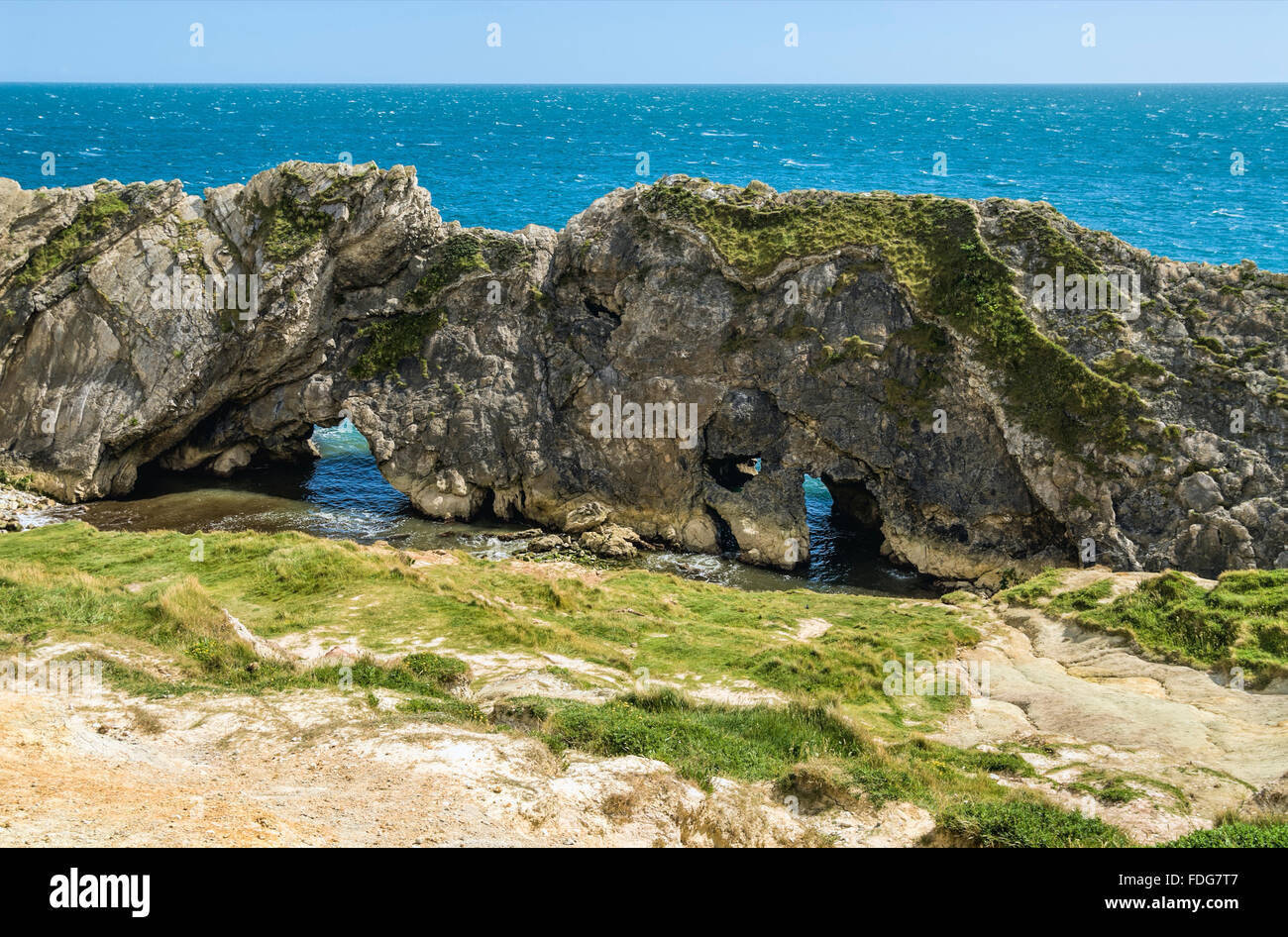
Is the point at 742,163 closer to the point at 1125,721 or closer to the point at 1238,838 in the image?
the point at 1125,721

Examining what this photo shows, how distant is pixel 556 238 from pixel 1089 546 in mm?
30270

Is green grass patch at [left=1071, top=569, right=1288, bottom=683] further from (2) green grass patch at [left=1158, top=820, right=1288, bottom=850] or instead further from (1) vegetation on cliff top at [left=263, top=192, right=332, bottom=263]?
(1) vegetation on cliff top at [left=263, top=192, right=332, bottom=263]

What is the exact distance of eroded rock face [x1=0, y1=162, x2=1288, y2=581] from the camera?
137ft

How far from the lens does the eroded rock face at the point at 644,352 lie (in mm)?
41844

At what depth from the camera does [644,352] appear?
155 feet

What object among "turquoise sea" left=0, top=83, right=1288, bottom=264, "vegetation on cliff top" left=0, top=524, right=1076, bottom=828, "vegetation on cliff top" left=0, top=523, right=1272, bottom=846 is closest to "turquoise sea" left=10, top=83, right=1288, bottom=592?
"turquoise sea" left=0, top=83, right=1288, bottom=264

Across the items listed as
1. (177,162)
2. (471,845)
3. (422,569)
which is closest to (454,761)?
(471,845)

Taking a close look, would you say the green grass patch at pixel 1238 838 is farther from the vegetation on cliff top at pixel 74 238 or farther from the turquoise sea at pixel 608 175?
the vegetation on cliff top at pixel 74 238

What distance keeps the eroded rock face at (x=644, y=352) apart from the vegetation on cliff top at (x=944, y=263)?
0.13m

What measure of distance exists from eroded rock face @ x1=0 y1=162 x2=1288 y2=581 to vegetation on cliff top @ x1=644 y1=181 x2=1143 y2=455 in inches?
5.0

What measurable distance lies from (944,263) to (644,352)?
1501 cm

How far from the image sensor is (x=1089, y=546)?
1545 inches

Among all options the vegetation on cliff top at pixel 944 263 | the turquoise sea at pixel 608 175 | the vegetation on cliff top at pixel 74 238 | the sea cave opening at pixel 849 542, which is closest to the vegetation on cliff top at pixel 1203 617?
the vegetation on cliff top at pixel 944 263

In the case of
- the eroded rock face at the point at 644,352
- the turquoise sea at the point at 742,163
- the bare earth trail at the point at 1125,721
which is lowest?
the bare earth trail at the point at 1125,721
